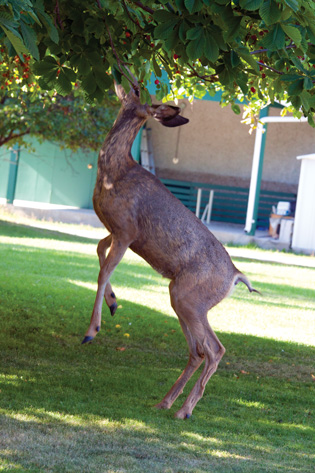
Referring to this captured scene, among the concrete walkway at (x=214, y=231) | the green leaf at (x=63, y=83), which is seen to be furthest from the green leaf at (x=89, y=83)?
the concrete walkway at (x=214, y=231)

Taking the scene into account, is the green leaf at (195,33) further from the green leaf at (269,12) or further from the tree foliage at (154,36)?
the green leaf at (269,12)

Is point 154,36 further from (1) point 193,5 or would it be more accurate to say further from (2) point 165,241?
(2) point 165,241

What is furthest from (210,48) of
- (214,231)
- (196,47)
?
(214,231)

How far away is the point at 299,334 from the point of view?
33.2 feet

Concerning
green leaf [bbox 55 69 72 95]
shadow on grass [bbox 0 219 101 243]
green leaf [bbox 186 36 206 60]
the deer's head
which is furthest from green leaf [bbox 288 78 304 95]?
shadow on grass [bbox 0 219 101 243]

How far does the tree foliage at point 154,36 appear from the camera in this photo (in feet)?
10.9

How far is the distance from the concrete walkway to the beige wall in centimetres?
271

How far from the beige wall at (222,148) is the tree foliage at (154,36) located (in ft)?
67.5

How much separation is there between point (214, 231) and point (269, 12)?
60.2 feet

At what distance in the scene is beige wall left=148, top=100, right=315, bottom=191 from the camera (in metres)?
25.9

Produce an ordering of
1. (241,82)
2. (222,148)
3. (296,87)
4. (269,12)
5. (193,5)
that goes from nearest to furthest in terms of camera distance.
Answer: (269,12), (193,5), (296,87), (241,82), (222,148)

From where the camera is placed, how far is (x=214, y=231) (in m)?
21.6

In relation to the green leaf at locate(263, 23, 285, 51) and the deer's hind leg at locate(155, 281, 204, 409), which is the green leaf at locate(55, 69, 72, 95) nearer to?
the green leaf at locate(263, 23, 285, 51)

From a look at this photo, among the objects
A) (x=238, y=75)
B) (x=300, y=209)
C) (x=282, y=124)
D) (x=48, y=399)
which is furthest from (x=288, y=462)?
(x=282, y=124)
